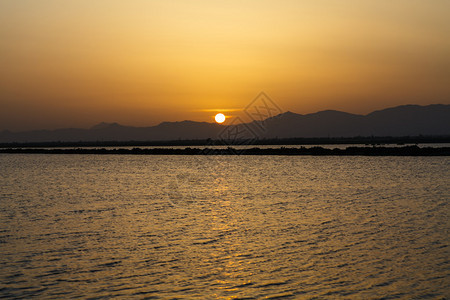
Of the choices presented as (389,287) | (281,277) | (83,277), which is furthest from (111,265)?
(389,287)

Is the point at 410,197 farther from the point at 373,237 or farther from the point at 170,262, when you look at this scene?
the point at 170,262

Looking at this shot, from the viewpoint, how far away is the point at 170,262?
14.6 metres

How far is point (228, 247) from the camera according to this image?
16.5 metres

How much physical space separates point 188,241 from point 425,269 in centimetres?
781

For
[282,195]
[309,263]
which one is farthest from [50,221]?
[282,195]

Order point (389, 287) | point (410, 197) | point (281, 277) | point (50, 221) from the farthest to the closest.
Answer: point (410, 197)
point (50, 221)
point (281, 277)
point (389, 287)

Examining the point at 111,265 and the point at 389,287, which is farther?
the point at 111,265

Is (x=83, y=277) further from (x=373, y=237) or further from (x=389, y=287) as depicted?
(x=373, y=237)

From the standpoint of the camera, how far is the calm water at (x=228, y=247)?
12164 millimetres

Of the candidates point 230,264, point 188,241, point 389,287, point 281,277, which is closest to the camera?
point 389,287

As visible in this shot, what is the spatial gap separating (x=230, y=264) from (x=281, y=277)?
185cm

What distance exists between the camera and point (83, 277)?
13117mm

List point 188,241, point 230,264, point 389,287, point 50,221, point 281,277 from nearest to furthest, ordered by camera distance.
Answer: point 389,287
point 281,277
point 230,264
point 188,241
point 50,221

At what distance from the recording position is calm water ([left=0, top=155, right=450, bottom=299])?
1216 centimetres
